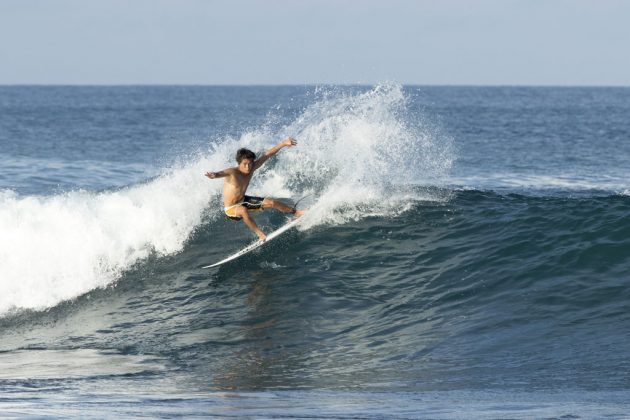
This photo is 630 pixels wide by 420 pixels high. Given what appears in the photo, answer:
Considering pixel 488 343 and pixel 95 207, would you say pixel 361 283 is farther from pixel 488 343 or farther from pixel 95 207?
pixel 95 207

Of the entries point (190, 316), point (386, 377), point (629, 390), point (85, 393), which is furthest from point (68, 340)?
point (629, 390)

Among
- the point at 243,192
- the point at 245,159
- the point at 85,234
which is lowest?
the point at 85,234

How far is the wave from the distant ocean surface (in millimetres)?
36

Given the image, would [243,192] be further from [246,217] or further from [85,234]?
[85,234]

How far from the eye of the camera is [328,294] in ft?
39.7

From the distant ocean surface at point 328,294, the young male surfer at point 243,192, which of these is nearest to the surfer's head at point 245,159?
the young male surfer at point 243,192

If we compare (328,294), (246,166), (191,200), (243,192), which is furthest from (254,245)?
(191,200)

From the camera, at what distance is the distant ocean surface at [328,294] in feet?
26.4

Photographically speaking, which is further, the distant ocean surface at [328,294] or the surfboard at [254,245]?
the surfboard at [254,245]

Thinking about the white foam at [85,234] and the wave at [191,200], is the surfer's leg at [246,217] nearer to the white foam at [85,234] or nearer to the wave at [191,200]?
the wave at [191,200]

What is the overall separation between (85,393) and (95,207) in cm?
797

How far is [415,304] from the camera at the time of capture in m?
11.6

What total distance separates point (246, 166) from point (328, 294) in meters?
2.26

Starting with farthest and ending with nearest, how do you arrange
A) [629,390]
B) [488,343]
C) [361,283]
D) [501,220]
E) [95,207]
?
[95,207]
[501,220]
[361,283]
[488,343]
[629,390]
